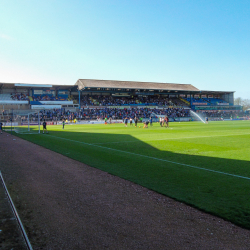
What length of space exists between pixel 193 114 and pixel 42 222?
235 feet

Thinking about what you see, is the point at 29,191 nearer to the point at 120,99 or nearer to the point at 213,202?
the point at 213,202

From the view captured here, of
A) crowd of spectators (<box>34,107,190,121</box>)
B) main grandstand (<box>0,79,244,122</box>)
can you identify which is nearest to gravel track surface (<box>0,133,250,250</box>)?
crowd of spectators (<box>34,107,190,121</box>)

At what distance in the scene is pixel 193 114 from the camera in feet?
238

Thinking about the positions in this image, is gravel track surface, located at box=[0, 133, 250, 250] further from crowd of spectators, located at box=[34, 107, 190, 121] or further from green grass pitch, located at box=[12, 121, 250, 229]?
crowd of spectators, located at box=[34, 107, 190, 121]

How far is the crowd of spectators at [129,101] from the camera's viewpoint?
233ft

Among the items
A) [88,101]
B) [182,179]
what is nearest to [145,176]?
[182,179]

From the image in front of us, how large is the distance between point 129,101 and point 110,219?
234 feet

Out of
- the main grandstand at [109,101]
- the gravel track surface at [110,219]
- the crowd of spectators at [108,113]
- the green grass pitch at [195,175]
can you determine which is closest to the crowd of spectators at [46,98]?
the main grandstand at [109,101]

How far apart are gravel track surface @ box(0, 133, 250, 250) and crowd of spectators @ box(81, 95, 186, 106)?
208ft

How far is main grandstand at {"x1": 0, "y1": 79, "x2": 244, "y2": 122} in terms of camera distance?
61969 millimetres

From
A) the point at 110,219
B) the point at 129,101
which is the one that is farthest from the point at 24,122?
the point at 110,219

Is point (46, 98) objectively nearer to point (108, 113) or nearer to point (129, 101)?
A: point (108, 113)

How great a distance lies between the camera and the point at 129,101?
7575cm

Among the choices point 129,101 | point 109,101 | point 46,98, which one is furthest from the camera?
point 129,101
